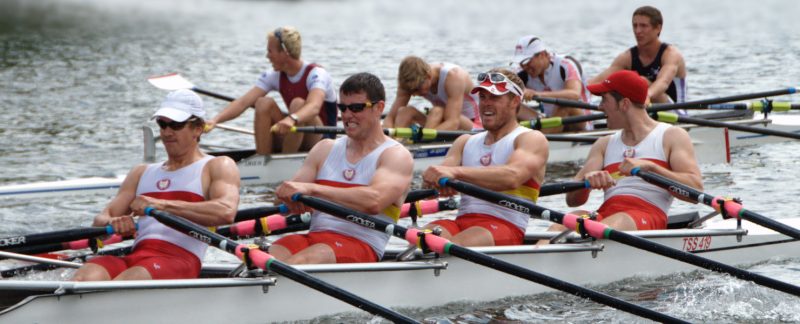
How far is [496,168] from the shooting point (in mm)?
7980

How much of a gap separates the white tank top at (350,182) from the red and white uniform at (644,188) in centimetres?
181

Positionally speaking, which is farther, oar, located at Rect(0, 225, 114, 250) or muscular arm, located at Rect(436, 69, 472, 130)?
muscular arm, located at Rect(436, 69, 472, 130)

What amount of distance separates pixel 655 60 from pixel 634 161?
5.50 metres

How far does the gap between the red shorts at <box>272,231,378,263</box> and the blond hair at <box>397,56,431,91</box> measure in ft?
15.2

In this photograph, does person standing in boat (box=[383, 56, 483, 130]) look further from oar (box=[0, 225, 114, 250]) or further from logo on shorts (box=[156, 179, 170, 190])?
oar (box=[0, 225, 114, 250])

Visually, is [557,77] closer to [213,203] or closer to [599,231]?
[599,231]

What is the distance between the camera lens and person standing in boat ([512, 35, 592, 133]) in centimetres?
1364

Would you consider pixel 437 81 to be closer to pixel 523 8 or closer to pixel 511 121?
pixel 511 121

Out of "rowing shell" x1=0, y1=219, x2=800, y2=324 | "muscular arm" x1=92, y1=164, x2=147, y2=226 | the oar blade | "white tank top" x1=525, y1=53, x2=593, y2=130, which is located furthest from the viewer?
the oar blade

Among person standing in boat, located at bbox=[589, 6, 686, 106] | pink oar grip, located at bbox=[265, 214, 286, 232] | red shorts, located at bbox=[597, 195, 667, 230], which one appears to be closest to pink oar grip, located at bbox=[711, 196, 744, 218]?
red shorts, located at bbox=[597, 195, 667, 230]

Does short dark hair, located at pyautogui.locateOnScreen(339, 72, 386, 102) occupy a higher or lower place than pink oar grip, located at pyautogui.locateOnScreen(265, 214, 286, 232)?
higher

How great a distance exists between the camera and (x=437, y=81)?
1290 centimetres

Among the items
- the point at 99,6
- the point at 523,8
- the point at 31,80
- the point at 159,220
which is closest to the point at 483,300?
the point at 159,220

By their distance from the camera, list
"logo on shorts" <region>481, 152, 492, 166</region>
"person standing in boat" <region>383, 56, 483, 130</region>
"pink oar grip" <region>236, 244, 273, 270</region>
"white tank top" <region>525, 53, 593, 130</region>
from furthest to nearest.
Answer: "white tank top" <region>525, 53, 593, 130</region> < "person standing in boat" <region>383, 56, 483, 130</region> < "logo on shorts" <region>481, 152, 492, 166</region> < "pink oar grip" <region>236, 244, 273, 270</region>
